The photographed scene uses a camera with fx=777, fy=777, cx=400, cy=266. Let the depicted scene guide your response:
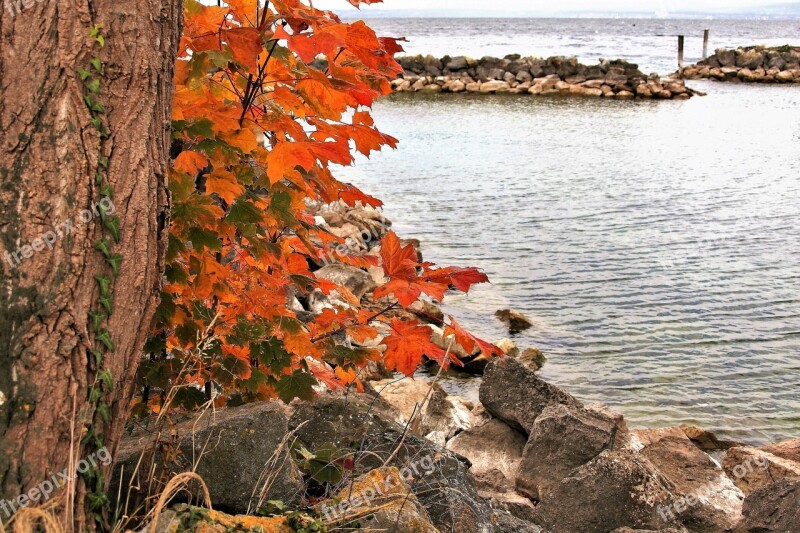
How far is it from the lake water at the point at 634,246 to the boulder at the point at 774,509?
105 inches

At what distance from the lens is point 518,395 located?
600 centimetres

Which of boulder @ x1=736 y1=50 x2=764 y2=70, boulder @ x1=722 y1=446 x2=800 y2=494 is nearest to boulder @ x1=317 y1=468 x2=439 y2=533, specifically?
boulder @ x1=722 y1=446 x2=800 y2=494

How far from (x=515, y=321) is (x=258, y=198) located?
6.79 meters

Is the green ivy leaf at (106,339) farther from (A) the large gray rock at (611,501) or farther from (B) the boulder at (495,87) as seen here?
(B) the boulder at (495,87)

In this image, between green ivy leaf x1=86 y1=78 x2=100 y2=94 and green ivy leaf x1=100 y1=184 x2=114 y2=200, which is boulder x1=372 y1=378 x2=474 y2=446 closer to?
green ivy leaf x1=100 y1=184 x2=114 y2=200

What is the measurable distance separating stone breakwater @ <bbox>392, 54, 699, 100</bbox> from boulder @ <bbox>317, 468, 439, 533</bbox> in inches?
1306

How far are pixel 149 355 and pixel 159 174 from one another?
3.57 ft

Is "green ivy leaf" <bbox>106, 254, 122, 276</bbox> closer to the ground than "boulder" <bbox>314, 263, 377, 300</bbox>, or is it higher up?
higher up

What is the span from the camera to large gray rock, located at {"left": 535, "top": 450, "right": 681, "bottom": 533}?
423cm

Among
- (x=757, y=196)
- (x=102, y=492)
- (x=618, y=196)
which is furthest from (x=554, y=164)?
(x=102, y=492)

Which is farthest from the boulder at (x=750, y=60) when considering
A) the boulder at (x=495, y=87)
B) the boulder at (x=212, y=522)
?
the boulder at (x=212, y=522)

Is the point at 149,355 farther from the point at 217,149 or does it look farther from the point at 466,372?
the point at 466,372

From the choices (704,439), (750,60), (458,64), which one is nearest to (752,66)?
(750,60)

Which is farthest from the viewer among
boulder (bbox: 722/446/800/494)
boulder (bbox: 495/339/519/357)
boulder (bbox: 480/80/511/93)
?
boulder (bbox: 480/80/511/93)
